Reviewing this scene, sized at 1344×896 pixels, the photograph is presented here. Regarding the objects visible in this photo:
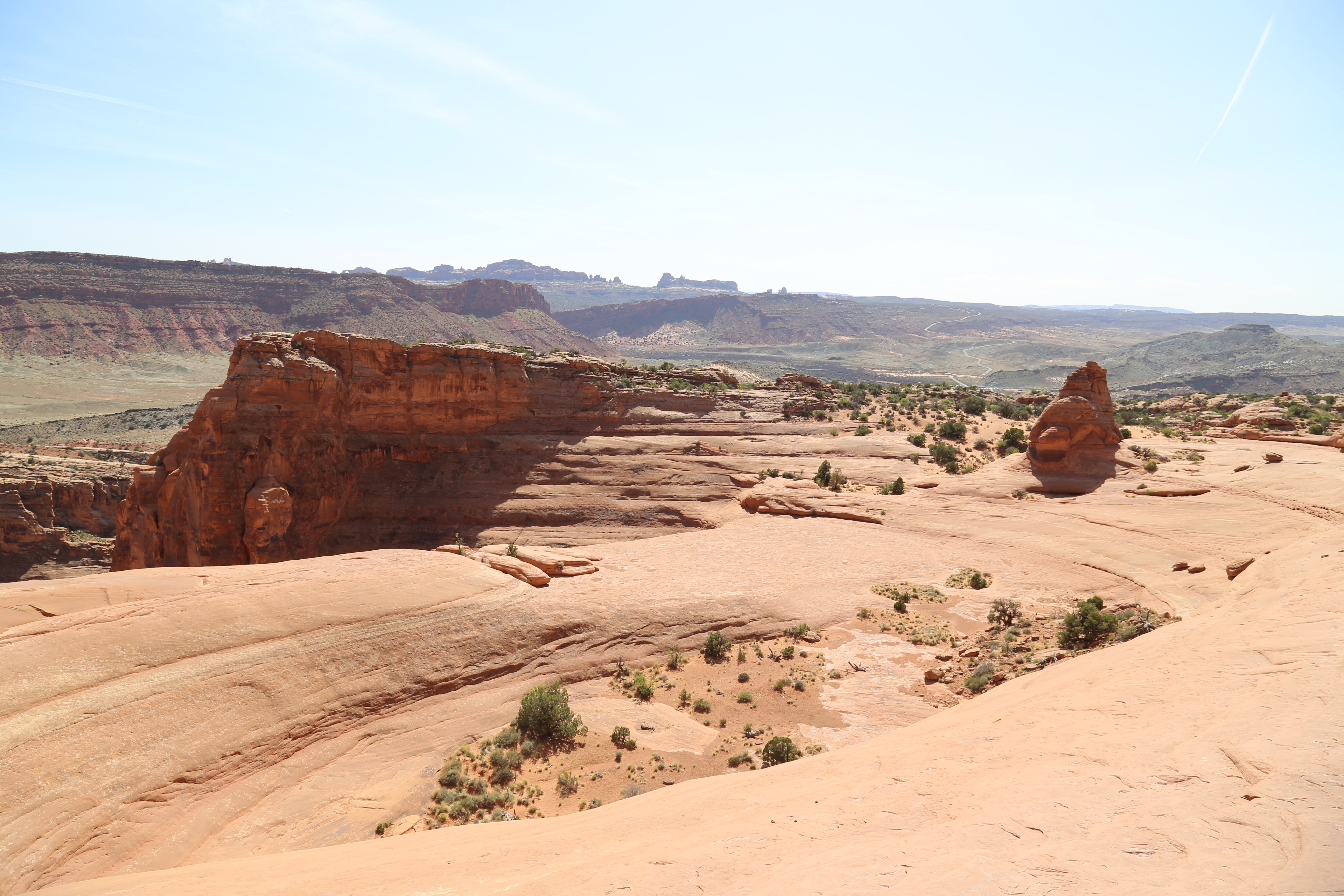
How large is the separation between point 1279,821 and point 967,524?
2048 centimetres

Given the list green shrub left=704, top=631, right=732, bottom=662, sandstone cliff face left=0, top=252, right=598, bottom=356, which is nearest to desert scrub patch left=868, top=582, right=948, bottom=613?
green shrub left=704, top=631, right=732, bottom=662

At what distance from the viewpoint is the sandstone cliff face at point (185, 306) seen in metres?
105

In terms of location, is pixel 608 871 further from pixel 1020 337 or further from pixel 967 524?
pixel 1020 337

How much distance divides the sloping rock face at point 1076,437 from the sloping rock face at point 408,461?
1187 centimetres

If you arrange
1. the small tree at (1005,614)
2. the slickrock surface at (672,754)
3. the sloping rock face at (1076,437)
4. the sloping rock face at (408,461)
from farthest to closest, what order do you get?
the sloping rock face at (1076,437), the sloping rock face at (408,461), the small tree at (1005,614), the slickrock surface at (672,754)

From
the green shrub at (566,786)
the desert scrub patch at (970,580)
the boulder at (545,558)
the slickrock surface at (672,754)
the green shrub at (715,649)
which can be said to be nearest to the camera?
the slickrock surface at (672,754)

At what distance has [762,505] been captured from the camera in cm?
2730

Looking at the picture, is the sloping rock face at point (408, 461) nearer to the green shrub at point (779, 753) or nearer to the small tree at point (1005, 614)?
the small tree at point (1005, 614)

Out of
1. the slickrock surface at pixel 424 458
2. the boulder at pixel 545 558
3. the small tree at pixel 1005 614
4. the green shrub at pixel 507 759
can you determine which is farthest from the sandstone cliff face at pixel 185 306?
the green shrub at pixel 507 759

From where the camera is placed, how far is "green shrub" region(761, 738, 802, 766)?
11.9m

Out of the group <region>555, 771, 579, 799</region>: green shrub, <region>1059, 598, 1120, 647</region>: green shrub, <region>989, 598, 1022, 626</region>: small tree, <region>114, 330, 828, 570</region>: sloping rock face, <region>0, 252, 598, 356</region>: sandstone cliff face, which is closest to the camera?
<region>555, 771, 579, 799</region>: green shrub

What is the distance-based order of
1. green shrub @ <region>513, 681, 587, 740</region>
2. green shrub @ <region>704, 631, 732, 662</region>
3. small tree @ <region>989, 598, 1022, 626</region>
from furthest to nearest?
small tree @ <region>989, 598, 1022, 626</region>, green shrub @ <region>704, 631, 732, 662</region>, green shrub @ <region>513, 681, 587, 740</region>

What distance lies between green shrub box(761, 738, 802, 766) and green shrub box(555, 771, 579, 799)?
3.52 meters

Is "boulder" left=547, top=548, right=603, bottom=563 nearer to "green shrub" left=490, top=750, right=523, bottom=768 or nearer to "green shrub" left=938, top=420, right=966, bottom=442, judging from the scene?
"green shrub" left=490, top=750, right=523, bottom=768
